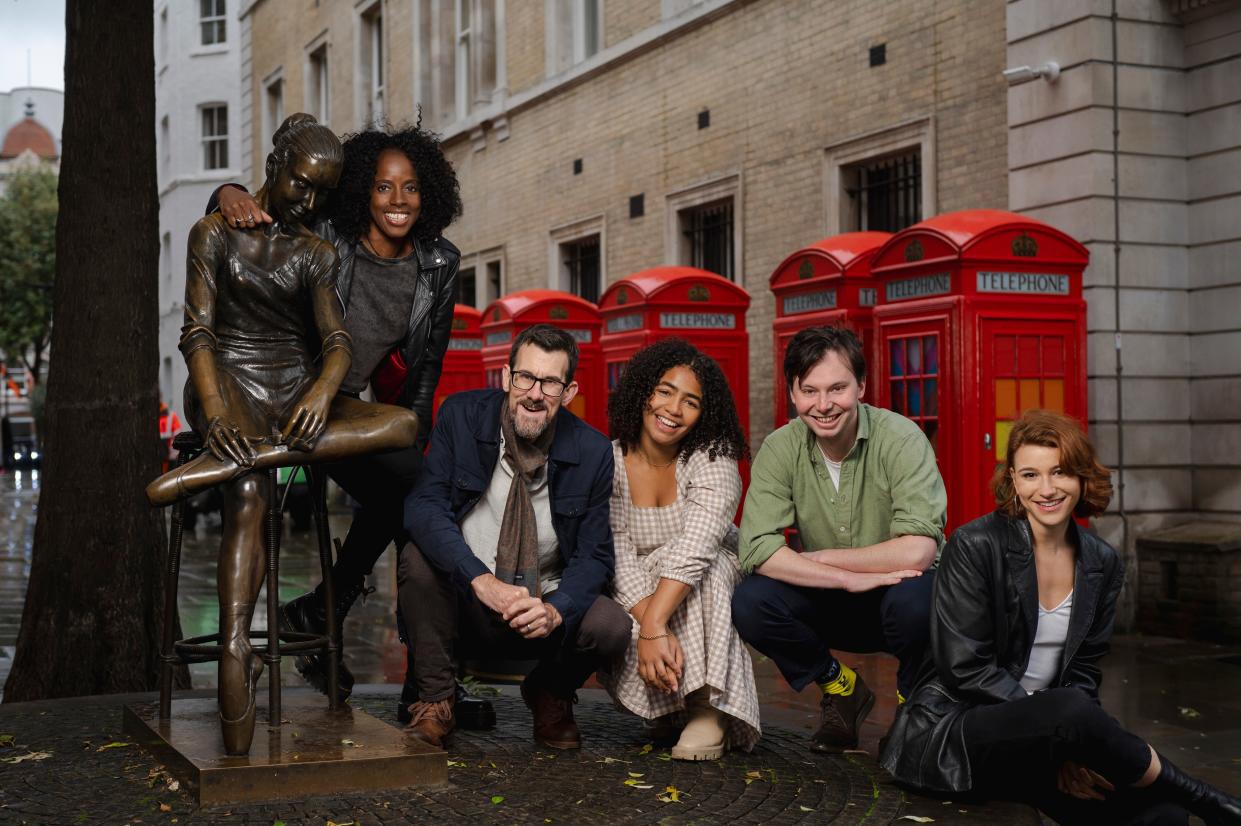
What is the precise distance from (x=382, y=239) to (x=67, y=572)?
228 centimetres

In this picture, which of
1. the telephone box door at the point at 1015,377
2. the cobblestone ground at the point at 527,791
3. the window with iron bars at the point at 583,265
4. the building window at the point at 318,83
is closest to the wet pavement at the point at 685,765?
the cobblestone ground at the point at 527,791

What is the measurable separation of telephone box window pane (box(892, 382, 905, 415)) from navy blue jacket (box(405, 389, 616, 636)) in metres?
4.54

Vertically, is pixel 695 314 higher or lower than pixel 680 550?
higher

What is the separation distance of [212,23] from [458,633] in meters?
32.8

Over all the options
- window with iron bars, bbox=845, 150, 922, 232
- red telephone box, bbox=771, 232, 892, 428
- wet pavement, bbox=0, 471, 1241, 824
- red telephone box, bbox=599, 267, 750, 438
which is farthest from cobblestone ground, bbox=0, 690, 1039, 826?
window with iron bars, bbox=845, 150, 922, 232

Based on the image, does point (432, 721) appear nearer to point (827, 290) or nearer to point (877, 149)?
point (827, 290)

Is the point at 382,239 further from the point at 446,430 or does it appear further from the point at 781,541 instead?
the point at 781,541

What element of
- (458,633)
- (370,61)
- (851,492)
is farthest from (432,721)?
(370,61)

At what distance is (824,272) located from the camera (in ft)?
33.5

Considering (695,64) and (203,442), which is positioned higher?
(695,64)

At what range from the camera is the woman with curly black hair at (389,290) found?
5.19m

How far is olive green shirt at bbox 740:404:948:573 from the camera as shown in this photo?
505cm

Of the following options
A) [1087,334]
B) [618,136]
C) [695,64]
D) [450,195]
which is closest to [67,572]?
[450,195]

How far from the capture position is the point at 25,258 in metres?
44.8
